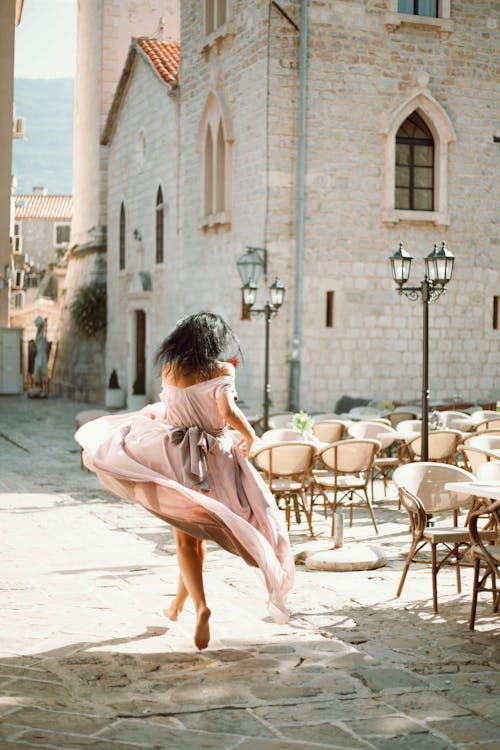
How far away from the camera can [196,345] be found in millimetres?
5848

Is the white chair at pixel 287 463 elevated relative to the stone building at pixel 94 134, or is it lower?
lower

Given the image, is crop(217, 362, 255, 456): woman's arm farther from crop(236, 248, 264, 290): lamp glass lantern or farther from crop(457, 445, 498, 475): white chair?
crop(236, 248, 264, 290): lamp glass lantern

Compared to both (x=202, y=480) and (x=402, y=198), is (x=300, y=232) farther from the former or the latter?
(x=202, y=480)

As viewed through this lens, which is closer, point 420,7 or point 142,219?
point 420,7

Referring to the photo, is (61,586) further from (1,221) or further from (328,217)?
(1,221)

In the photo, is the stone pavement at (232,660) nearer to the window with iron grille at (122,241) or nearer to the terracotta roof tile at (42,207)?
the window with iron grille at (122,241)

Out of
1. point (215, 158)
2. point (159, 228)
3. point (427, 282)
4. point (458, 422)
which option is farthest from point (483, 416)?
point (159, 228)

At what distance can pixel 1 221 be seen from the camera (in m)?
33.6

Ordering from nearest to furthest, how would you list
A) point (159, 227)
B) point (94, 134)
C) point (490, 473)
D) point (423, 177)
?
point (490, 473) → point (423, 177) → point (159, 227) → point (94, 134)

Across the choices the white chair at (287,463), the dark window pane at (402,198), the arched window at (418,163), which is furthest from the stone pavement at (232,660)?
the dark window pane at (402,198)

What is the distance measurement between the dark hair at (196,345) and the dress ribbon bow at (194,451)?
0.32 meters

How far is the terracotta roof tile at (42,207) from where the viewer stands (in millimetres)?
61278

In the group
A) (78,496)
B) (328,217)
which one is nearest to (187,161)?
(328,217)

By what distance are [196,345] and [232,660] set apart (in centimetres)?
164
